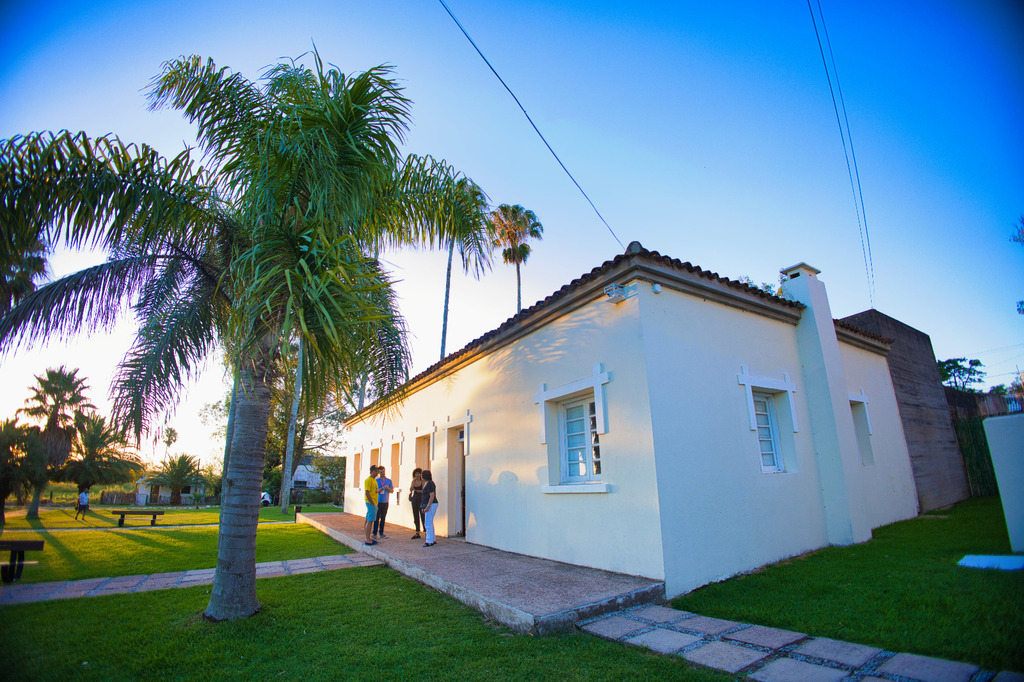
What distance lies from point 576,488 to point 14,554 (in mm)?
8617

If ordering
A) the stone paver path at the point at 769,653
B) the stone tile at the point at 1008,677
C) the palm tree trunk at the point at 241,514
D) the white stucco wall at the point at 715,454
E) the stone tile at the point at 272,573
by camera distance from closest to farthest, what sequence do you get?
the stone tile at the point at 1008,677 < the stone paver path at the point at 769,653 < the palm tree trunk at the point at 241,514 < the white stucco wall at the point at 715,454 < the stone tile at the point at 272,573

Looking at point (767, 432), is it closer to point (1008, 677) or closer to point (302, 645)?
point (1008, 677)

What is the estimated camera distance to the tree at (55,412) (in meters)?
19.8

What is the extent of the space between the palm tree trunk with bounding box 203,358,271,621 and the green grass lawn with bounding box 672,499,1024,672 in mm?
4805

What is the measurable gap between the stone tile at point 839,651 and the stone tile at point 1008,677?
66 centimetres

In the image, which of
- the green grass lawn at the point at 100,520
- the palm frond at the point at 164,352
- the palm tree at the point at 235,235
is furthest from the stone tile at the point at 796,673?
the green grass lawn at the point at 100,520

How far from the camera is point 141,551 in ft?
32.0

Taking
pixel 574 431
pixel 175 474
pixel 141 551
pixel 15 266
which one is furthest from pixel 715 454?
pixel 175 474

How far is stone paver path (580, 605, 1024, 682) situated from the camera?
3045 millimetres

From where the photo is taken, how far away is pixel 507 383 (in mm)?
8695

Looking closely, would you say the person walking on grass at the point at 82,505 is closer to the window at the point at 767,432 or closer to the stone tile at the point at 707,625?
the stone tile at the point at 707,625

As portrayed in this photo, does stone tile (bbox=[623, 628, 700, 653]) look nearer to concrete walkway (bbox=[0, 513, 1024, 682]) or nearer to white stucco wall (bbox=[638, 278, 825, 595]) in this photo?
concrete walkway (bbox=[0, 513, 1024, 682])

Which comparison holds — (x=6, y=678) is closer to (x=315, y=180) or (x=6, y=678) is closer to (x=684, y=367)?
(x=315, y=180)

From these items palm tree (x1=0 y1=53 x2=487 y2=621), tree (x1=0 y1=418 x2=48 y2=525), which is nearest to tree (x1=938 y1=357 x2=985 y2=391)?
palm tree (x1=0 y1=53 x2=487 y2=621)
